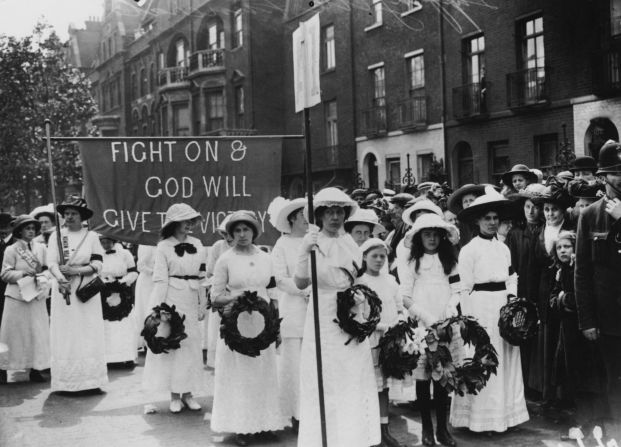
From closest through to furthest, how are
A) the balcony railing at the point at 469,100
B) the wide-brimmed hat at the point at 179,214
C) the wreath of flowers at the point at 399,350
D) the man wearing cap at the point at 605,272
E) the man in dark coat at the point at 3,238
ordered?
1. the man wearing cap at the point at 605,272
2. the wreath of flowers at the point at 399,350
3. the wide-brimmed hat at the point at 179,214
4. the man in dark coat at the point at 3,238
5. the balcony railing at the point at 469,100

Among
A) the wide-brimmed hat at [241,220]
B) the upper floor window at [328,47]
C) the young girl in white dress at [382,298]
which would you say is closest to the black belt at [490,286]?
the young girl in white dress at [382,298]

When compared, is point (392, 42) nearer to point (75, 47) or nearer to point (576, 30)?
point (576, 30)

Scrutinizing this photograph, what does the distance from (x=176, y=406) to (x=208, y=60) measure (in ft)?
110

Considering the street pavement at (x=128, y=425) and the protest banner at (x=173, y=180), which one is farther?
the protest banner at (x=173, y=180)

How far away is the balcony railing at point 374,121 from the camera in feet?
93.9

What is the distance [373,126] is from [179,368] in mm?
22073

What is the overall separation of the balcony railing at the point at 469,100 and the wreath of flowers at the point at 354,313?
61.4 feet

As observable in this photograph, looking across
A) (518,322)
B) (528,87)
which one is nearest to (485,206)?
(518,322)

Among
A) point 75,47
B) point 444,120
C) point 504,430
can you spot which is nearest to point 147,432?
point 504,430

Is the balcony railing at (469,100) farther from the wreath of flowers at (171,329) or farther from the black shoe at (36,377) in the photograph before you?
the wreath of flowers at (171,329)

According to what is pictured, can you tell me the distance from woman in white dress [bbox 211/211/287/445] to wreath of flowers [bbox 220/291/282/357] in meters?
0.12

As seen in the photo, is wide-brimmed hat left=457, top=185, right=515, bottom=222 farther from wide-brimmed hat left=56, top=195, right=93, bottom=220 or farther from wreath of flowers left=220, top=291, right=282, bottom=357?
wide-brimmed hat left=56, top=195, right=93, bottom=220

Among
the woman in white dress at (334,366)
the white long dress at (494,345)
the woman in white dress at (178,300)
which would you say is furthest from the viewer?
the woman in white dress at (178,300)

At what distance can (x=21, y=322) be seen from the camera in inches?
393
